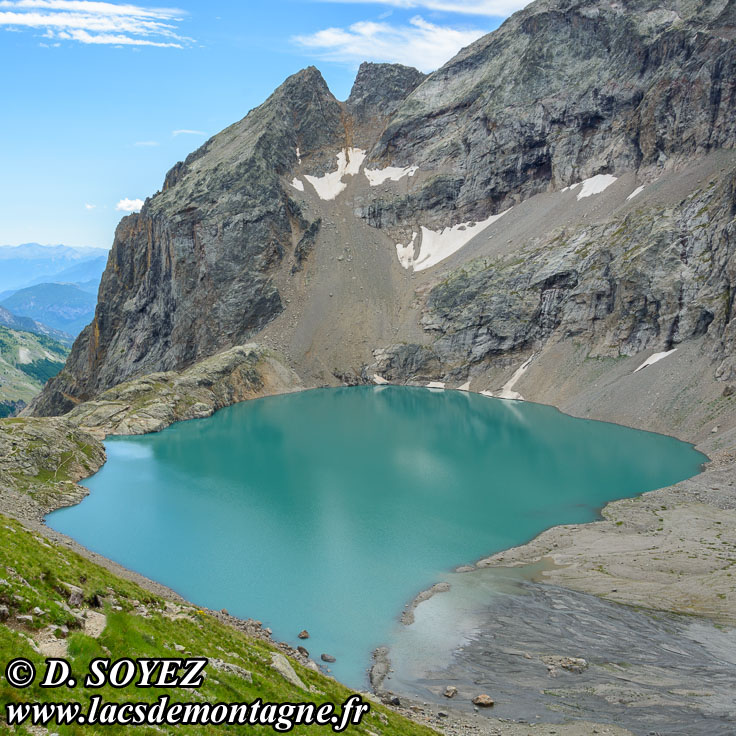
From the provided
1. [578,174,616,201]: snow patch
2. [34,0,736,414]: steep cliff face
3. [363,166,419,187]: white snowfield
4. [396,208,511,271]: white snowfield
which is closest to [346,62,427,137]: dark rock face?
[34,0,736,414]: steep cliff face

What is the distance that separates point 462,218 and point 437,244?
8.48m

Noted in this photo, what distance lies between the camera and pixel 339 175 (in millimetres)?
151250

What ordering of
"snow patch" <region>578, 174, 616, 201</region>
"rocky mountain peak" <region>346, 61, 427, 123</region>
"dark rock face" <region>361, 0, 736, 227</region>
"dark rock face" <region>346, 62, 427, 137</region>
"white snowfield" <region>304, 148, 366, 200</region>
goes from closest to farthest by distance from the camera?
"dark rock face" <region>361, 0, 736, 227</region> < "snow patch" <region>578, 174, 616, 201</region> < "white snowfield" <region>304, 148, 366, 200</region> < "dark rock face" <region>346, 62, 427, 137</region> < "rocky mountain peak" <region>346, 61, 427, 123</region>

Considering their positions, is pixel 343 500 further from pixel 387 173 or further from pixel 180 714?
pixel 387 173

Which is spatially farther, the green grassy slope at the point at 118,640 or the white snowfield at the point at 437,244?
the white snowfield at the point at 437,244

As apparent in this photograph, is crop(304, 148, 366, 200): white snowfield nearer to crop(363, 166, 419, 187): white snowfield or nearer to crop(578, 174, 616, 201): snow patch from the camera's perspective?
crop(363, 166, 419, 187): white snowfield

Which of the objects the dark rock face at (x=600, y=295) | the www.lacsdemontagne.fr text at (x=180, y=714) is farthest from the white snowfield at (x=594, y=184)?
the www.lacsdemontagne.fr text at (x=180, y=714)

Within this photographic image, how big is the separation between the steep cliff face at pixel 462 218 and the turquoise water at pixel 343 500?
2623 cm

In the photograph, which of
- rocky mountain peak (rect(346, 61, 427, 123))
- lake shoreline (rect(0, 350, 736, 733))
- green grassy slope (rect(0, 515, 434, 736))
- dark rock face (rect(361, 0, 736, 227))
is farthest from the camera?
rocky mountain peak (rect(346, 61, 427, 123))

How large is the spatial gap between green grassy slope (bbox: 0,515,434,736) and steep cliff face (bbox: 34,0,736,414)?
78482 millimetres

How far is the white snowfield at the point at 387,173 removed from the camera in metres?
148

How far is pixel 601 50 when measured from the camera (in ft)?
411

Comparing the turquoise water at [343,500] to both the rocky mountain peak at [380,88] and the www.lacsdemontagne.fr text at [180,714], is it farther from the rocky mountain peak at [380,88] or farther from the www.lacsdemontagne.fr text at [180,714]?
the rocky mountain peak at [380,88]

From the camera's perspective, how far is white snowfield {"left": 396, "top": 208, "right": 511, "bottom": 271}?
5197 inches
